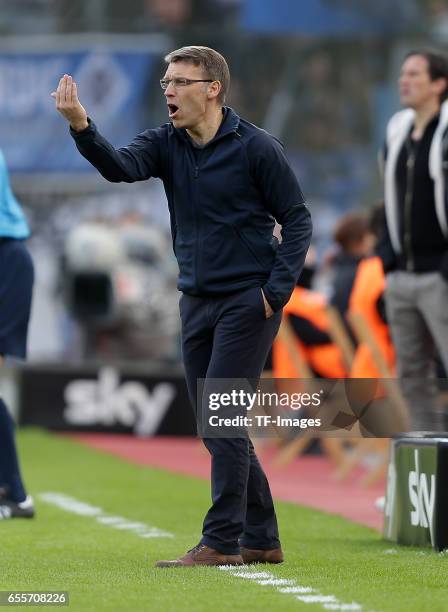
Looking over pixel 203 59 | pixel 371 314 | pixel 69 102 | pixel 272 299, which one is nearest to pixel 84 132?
pixel 69 102

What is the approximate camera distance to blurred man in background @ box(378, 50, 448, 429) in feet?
27.4

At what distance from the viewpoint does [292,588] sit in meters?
5.67

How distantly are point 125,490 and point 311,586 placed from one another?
4.62 m

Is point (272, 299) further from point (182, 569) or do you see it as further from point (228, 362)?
point (182, 569)

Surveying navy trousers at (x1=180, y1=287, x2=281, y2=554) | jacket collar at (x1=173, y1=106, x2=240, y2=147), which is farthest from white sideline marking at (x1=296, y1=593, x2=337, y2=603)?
jacket collar at (x1=173, y1=106, x2=240, y2=147)

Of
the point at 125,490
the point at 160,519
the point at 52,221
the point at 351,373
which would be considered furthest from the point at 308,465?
the point at 52,221

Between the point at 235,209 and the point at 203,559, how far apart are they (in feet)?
4.51

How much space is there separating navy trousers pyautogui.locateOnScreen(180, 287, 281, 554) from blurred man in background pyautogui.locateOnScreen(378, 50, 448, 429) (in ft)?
6.96

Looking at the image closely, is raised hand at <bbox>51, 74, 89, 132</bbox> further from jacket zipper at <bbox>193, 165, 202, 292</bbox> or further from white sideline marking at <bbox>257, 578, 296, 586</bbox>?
white sideline marking at <bbox>257, 578, 296, 586</bbox>

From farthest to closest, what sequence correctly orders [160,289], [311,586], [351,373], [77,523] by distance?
[160,289], [351,373], [77,523], [311,586]

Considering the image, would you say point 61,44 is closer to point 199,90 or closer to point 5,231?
point 5,231

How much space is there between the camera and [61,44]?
18.6 m

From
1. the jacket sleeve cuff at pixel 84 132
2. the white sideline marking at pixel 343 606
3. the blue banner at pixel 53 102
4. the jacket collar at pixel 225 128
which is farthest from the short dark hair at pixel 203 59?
the blue banner at pixel 53 102

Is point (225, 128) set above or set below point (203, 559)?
above
